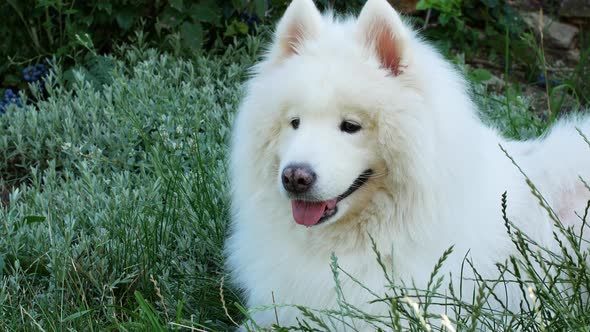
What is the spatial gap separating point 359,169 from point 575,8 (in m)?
4.32

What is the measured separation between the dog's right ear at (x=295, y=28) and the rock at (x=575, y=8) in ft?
13.3

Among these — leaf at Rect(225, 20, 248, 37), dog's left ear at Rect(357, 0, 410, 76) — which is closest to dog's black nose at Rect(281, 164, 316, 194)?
dog's left ear at Rect(357, 0, 410, 76)

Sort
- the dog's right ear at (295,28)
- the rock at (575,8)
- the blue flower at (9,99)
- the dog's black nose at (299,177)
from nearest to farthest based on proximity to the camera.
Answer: the dog's black nose at (299,177)
the dog's right ear at (295,28)
the blue flower at (9,99)
the rock at (575,8)

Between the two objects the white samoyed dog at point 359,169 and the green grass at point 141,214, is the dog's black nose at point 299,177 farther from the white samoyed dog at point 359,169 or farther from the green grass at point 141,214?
the green grass at point 141,214

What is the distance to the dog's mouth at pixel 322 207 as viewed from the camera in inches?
105

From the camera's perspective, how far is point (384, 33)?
2.67 m

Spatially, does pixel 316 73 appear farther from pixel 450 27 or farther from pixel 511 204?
pixel 450 27

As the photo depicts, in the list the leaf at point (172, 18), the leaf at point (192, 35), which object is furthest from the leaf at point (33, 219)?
the leaf at point (172, 18)

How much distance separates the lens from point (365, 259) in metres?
2.79

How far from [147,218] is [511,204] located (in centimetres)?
159

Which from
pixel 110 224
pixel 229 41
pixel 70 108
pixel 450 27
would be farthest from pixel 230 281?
pixel 450 27

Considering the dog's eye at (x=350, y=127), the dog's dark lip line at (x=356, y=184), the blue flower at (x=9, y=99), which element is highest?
the dog's eye at (x=350, y=127)

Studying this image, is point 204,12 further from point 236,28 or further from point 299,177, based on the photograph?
point 299,177

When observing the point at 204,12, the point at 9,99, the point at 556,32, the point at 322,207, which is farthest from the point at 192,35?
the point at 556,32
